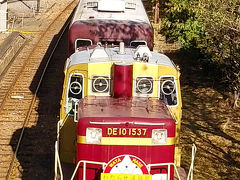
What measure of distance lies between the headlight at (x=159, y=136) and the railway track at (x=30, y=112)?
4.25 m

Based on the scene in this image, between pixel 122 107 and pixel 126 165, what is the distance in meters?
1.34

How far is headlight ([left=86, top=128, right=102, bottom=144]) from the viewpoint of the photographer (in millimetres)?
10120

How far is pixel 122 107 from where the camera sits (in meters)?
10.7

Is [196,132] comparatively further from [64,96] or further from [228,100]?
[64,96]

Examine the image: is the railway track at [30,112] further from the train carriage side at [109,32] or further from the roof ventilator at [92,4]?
the roof ventilator at [92,4]

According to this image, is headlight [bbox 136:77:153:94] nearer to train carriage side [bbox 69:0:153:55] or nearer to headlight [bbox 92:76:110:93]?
headlight [bbox 92:76:110:93]

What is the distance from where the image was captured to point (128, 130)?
395 inches

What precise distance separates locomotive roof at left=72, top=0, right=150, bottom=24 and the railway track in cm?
351

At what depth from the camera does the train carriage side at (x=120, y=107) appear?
33.1ft

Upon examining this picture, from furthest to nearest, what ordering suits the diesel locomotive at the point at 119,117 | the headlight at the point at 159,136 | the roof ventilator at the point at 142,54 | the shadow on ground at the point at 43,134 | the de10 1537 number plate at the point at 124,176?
1. the shadow on ground at the point at 43,134
2. the roof ventilator at the point at 142,54
3. the headlight at the point at 159,136
4. the diesel locomotive at the point at 119,117
5. the de10 1537 number plate at the point at 124,176

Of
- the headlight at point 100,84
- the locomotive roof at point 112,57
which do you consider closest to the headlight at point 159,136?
the headlight at point 100,84

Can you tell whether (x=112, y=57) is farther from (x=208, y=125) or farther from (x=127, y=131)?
(x=208, y=125)

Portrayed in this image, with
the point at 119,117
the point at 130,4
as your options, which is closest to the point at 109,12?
the point at 130,4

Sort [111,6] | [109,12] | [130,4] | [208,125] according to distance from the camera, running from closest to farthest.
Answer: [208,125]
[111,6]
[109,12]
[130,4]
